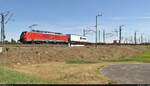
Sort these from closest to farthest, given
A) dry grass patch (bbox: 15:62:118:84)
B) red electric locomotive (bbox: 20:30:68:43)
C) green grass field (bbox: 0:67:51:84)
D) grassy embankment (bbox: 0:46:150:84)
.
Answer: green grass field (bbox: 0:67:51:84)
grassy embankment (bbox: 0:46:150:84)
dry grass patch (bbox: 15:62:118:84)
red electric locomotive (bbox: 20:30:68:43)

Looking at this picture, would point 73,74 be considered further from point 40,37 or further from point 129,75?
point 40,37

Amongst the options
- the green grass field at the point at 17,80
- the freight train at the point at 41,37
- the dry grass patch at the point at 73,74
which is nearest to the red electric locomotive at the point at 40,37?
the freight train at the point at 41,37

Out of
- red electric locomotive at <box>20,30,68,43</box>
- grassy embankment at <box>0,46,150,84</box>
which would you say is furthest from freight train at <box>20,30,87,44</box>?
grassy embankment at <box>0,46,150,84</box>

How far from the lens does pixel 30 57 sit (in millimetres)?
29266

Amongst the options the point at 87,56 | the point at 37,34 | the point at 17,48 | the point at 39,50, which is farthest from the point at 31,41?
the point at 87,56

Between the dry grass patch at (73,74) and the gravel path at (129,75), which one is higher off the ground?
the gravel path at (129,75)

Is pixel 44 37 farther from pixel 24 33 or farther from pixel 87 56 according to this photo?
pixel 87 56

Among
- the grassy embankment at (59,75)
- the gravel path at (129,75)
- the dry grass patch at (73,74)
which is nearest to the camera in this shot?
the gravel path at (129,75)

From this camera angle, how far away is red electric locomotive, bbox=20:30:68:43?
39.1 meters

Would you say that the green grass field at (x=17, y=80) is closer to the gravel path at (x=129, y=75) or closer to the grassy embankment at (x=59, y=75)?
the grassy embankment at (x=59, y=75)

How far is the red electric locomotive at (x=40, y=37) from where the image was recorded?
1539 inches

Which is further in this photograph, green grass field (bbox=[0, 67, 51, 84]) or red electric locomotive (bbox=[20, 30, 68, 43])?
red electric locomotive (bbox=[20, 30, 68, 43])

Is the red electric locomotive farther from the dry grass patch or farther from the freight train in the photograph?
the dry grass patch

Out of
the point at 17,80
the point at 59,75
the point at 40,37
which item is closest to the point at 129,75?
the point at 59,75
